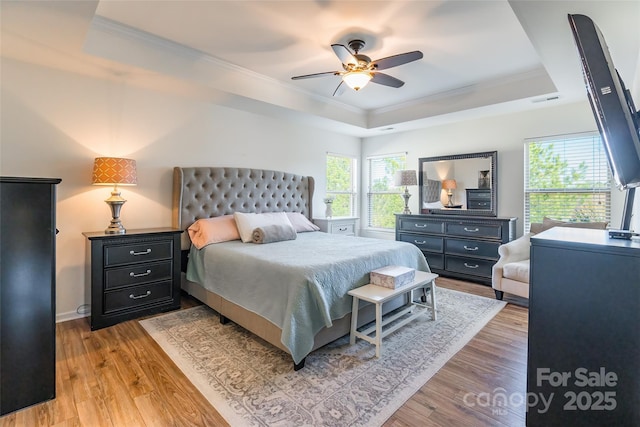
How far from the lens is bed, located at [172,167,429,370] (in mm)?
2156

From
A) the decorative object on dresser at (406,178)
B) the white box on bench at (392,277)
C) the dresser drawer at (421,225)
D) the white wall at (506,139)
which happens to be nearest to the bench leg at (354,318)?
the white box on bench at (392,277)

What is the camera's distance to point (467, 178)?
475 cm

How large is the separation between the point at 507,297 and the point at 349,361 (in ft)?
8.22

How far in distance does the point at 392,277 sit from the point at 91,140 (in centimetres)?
327

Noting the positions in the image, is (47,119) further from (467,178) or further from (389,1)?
(467,178)

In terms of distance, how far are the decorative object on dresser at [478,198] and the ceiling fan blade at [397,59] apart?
284cm

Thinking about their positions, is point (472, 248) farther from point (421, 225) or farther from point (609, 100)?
point (609, 100)

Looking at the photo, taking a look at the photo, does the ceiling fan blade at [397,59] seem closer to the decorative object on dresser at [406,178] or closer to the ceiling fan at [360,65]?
the ceiling fan at [360,65]

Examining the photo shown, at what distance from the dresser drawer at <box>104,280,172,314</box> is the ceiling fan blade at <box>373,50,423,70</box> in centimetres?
300

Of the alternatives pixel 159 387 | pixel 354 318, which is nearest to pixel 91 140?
pixel 159 387

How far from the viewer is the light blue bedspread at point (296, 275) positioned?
211 cm

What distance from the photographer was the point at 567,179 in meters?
3.93

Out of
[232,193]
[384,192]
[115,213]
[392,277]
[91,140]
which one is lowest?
[392,277]

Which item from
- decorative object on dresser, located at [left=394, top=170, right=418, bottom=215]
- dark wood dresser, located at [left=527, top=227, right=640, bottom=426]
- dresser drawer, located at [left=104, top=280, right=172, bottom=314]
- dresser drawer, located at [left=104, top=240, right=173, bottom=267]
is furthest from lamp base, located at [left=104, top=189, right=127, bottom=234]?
decorative object on dresser, located at [left=394, top=170, right=418, bottom=215]
